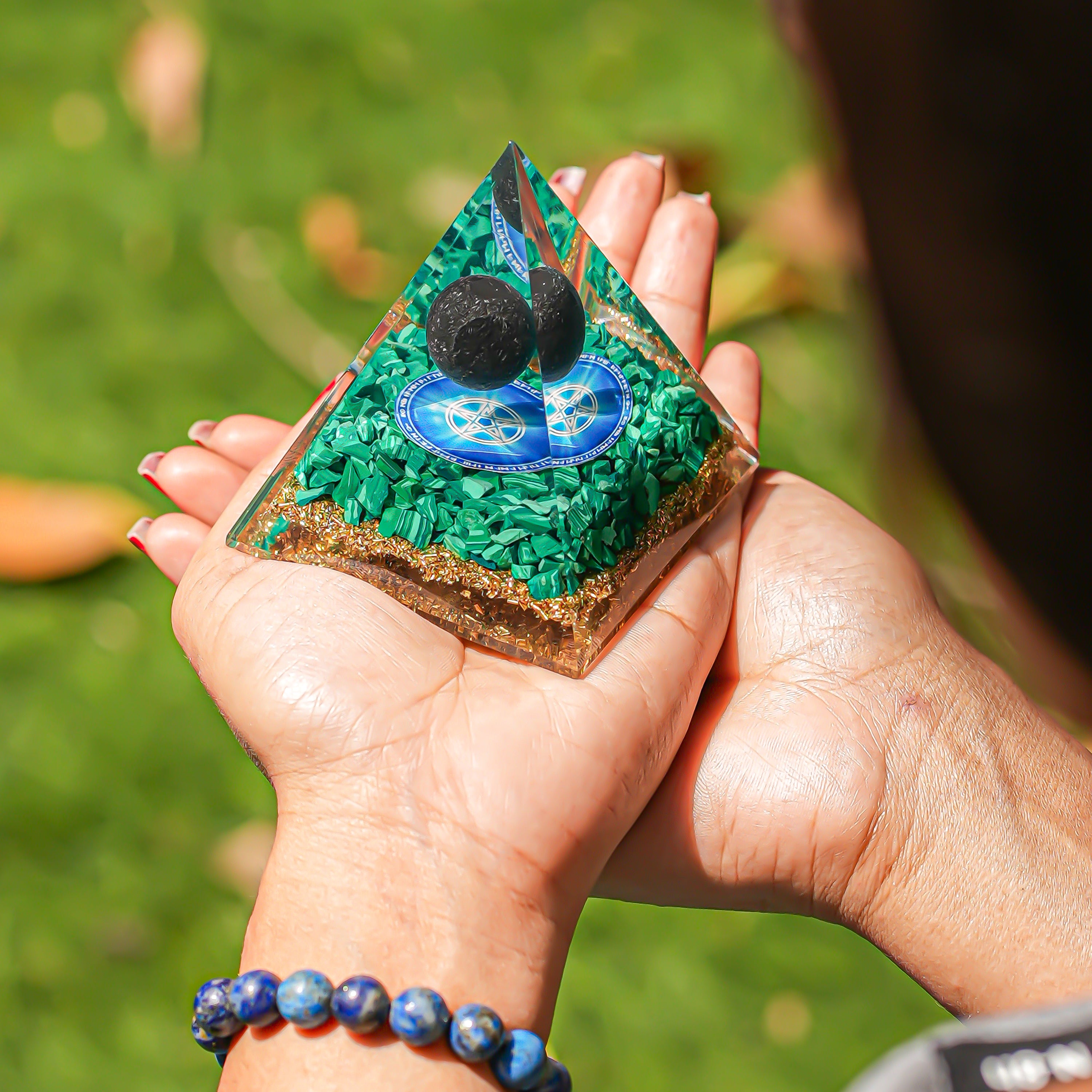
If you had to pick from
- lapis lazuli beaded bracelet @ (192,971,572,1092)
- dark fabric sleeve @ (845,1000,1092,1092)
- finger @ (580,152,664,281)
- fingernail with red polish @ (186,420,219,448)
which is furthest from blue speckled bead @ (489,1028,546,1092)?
finger @ (580,152,664,281)

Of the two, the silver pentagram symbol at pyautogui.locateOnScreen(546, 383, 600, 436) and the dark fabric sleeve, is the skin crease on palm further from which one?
the dark fabric sleeve

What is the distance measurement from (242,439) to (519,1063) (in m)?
0.97

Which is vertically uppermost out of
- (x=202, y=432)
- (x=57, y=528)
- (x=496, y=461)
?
(x=496, y=461)

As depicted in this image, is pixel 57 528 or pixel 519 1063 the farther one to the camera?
pixel 57 528

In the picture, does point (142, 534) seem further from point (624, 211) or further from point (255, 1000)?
point (624, 211)

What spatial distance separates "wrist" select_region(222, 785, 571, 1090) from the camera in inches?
32.7

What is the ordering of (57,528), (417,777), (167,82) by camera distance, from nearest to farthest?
(417,777)
(57,528)
(167,82)

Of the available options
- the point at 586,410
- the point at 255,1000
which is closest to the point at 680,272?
the point at 586,410

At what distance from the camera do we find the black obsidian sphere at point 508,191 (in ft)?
3.14

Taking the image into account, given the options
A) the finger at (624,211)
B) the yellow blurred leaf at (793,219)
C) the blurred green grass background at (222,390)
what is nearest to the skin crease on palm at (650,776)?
the blurred green grass background at (222,390)

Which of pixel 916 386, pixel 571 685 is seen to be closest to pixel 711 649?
pixel 571 685

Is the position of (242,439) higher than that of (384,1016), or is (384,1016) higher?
(242,439)

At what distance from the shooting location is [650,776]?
3.30 feet

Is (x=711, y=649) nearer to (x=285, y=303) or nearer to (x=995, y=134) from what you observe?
(x=995, y=134)
